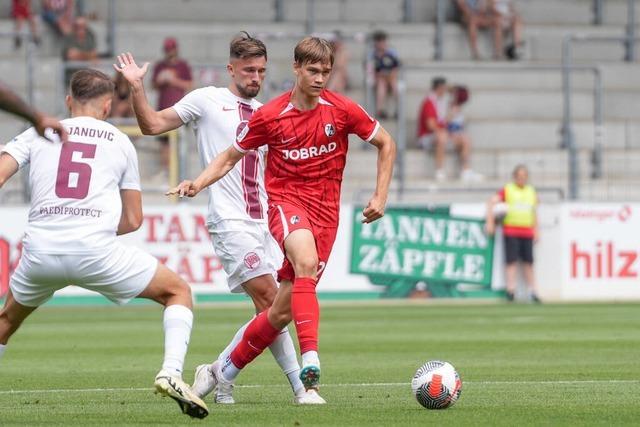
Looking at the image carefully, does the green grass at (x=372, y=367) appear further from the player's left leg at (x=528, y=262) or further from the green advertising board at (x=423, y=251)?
the player's left leg at (x=528, y=262)

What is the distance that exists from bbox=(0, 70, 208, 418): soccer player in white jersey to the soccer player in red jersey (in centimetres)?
69

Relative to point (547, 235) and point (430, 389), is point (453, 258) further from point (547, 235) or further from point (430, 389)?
point (430, 389)

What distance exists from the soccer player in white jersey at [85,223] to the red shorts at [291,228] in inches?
28.7

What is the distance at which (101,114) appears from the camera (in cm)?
891

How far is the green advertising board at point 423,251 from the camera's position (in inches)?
924

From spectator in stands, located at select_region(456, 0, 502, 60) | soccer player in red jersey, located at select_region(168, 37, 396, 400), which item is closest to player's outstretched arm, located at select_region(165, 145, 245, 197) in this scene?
soccer player in red jersey, located at select_region(168, 37, 396, 400)

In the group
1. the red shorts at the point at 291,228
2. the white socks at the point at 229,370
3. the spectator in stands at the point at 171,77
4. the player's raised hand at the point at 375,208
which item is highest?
the spectator in stands at the point at 171,77

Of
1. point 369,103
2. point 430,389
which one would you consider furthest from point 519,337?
point 369,103

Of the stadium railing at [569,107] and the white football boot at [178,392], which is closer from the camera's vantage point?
the white football boot at [178,392]

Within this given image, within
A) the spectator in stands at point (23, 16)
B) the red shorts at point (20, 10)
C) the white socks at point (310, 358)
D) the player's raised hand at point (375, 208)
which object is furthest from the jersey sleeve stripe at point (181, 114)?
the red shorts at point (20, 10)

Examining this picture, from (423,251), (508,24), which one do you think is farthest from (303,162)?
(508,24)

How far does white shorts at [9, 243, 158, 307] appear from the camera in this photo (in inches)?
337

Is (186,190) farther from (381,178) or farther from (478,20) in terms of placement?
(478,20)

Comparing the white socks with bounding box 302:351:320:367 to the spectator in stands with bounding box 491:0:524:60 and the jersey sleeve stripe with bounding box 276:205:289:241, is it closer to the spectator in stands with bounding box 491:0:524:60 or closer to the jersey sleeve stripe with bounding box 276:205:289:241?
the jersey sleeve stripe with bounding box 276:205:289:241
